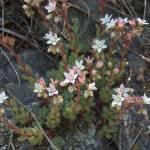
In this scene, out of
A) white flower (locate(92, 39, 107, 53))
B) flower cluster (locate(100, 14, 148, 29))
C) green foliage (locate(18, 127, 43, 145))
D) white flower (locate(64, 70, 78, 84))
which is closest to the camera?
white flower (locate(64, 70, 78, 84))

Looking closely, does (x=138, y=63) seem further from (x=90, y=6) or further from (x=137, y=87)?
(x=90, y=6)

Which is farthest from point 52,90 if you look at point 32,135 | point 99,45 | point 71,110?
point 99,45

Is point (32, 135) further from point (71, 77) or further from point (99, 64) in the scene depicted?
point (99, 64)

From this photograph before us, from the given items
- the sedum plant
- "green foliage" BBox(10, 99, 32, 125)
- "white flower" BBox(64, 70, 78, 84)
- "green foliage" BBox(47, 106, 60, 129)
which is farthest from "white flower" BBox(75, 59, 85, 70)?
"green foliage" BBox(10, 99, 32, 125)

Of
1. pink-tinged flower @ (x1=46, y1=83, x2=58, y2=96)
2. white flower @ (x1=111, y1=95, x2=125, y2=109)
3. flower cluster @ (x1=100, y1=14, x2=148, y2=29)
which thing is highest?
flower cluster @ (x1=100, y1=14, x2=148, y2=29)

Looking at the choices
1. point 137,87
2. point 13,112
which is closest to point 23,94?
point 13,112

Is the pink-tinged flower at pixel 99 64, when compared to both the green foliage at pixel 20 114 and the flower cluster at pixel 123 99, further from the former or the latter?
the green foliage at pixel 20 114

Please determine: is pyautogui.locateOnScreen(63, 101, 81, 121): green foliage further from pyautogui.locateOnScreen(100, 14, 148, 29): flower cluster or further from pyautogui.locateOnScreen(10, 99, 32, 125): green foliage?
A: pyautogui.locateOnScreen(100, 14, 148, 29): flower cluster

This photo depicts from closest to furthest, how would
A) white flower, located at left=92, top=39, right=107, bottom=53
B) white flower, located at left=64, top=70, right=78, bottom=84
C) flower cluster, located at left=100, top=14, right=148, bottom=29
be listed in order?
white flower, located at left=64, top=70, right=78, bottom=84
flower cluster, located at left=100, top=14, right=148, bottom=29
white flower, located at left=92, top=39, right=107, bottom=53

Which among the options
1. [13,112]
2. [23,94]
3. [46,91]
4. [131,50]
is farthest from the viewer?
[131,50]
